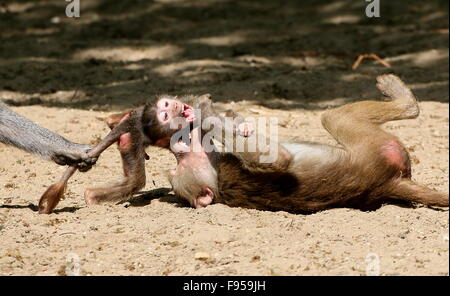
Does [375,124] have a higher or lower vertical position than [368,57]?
higher

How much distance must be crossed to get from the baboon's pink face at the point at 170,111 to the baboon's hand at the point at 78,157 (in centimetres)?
66

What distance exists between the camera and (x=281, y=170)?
6023 millimetres

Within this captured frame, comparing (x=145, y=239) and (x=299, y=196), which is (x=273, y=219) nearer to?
(x=299, y=196)

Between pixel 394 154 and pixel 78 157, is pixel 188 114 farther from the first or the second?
pixel 394 154

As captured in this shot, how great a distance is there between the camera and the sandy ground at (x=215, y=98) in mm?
5309

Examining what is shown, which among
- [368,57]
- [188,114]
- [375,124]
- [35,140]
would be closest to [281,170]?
[188,114]

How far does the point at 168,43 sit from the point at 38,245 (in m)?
6.78

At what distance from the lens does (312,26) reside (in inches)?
507

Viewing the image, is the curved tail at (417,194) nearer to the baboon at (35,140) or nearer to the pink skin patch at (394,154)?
the pink skin patch at (394,154)

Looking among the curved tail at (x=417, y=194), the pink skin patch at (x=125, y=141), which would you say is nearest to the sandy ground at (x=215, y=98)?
the curved tail at (x=417, y=194)

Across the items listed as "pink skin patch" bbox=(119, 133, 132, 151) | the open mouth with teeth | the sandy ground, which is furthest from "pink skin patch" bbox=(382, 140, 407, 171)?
"pink skin patch" bbox=(119, 133, 132, 151)

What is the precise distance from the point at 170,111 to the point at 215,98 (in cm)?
359

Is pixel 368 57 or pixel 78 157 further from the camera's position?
pixel 368 57

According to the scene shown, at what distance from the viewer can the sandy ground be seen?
5.31 m
